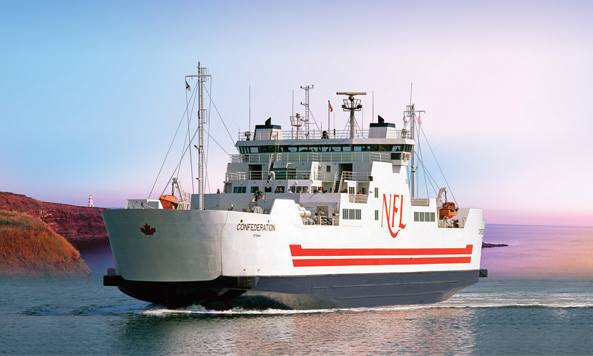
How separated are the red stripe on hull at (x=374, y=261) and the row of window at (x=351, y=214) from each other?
1.56 metres

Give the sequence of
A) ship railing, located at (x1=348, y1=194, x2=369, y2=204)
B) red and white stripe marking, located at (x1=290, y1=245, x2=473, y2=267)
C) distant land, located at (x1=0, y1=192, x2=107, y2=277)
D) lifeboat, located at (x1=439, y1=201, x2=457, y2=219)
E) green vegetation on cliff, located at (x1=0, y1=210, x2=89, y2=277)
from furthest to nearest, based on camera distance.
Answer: green vegetation on cliff, located at (x1=0, y1=210, x2=89, y2=277) → distant land, located at (x1=0, y1=192, x2=107, y2=277) → lifeboat, located at (x1=439, y1=201, x2=457, y2=219) → ship railing, located at (x1=348, y1=194, x2=369, y2=204) → red and white stripe marking, located at (x1=290, y1=245, x2=473, y2=267)

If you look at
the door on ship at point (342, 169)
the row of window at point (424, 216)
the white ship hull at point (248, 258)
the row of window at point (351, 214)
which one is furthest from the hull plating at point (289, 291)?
the door on ship at point (342, 169)

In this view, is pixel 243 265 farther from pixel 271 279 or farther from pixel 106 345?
pixel 106 345

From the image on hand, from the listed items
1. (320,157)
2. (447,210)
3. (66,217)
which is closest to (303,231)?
(320,157)

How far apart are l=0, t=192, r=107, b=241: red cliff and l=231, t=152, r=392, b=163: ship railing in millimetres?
40202

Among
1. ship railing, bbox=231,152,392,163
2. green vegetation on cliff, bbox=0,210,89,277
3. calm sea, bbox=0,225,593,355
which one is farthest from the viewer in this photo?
green vegetation on cliff, bbox=0,210,89,277

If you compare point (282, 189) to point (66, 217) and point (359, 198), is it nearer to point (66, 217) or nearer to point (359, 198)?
point (359, 198)

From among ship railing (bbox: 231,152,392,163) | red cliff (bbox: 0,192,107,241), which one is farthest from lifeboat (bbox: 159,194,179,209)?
red cliff (bbox: 0,192,107,241)

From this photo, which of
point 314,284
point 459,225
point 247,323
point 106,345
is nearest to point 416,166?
point 459,225

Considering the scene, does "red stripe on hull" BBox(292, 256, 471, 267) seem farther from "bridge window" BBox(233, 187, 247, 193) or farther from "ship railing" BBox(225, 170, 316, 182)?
"bridge window" BBox(233, 187, 247, 193)

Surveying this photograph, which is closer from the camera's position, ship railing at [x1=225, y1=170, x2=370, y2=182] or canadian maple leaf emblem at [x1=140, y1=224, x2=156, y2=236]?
canadian maple leaf emblem at [x1=140, y1=224, x2=156, y2=236]

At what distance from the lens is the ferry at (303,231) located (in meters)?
38.2

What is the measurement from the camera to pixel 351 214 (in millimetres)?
43125

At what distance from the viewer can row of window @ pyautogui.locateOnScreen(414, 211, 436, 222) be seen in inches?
1851
